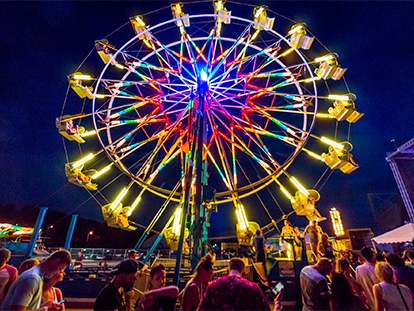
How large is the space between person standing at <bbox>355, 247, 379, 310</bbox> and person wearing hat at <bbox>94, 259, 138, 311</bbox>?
14.2 feet

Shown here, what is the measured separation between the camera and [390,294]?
311cm

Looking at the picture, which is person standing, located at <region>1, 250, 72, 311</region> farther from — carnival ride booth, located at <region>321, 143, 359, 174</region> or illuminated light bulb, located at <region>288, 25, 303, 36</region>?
illuminated light bulb, located at <region>288, 25, 303, 36</region>

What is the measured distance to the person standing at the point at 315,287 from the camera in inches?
123

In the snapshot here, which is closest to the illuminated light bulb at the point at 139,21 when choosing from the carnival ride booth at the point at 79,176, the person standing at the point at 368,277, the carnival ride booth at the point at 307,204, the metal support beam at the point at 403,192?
the carnival ride booth at the point at 79,176

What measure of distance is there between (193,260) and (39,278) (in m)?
3.20

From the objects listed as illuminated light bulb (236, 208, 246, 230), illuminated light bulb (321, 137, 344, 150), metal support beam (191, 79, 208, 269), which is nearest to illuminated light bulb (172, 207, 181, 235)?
illuminated light bulb (236, 208, 246, 230)

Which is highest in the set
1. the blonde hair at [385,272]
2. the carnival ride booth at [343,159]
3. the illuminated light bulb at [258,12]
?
the illuminated light bulb at [258,12]

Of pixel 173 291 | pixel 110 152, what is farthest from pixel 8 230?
pixel 173 291

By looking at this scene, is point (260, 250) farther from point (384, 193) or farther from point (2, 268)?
point (384, 193)

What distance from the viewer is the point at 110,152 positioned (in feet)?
37.9

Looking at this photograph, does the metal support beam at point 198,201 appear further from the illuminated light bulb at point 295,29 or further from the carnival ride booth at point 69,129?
the carnival ride booth at point 69,129

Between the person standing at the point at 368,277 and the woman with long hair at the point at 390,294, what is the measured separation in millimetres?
834

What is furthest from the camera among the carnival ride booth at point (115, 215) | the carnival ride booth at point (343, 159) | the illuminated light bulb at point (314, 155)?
the illuminated light bulb at point (314, 155)

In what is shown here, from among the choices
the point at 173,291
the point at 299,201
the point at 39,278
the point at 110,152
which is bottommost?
the point at 173,291
